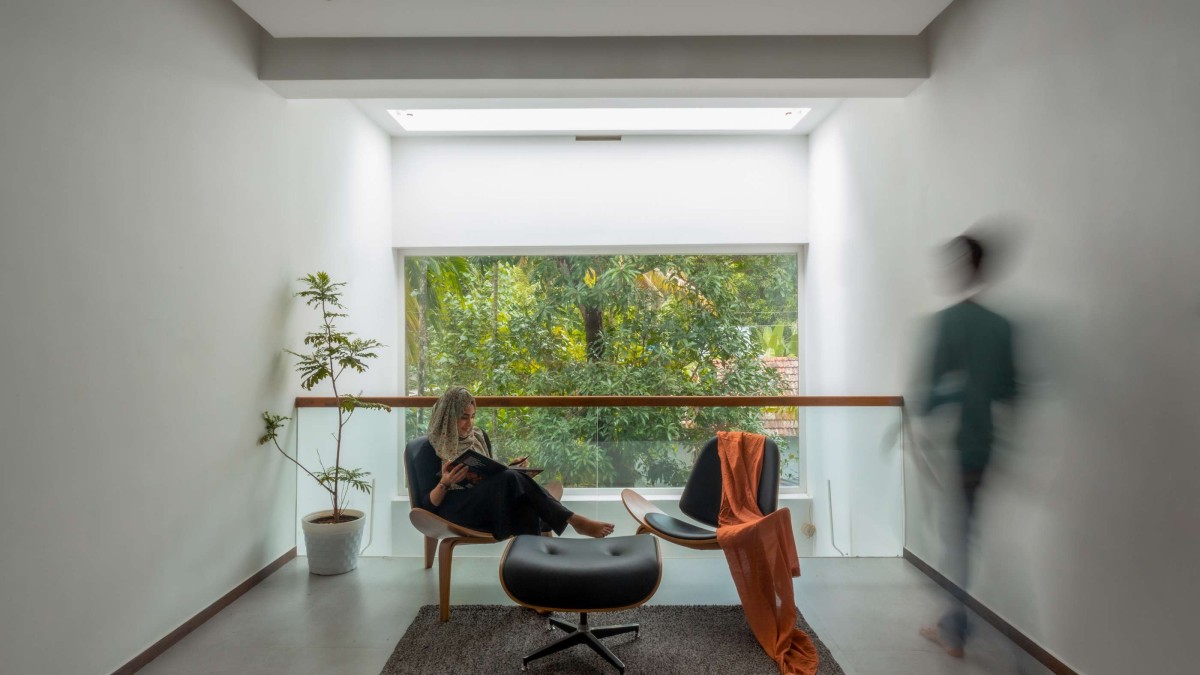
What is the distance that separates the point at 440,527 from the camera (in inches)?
141

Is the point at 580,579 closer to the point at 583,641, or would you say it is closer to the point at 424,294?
the point at 583,641

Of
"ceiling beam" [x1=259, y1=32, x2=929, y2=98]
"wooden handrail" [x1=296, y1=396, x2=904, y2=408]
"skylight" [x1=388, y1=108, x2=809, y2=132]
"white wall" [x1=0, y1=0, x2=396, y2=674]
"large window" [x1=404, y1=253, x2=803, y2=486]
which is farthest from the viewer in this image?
"large window" [x1=404, y1=253, x2=803, y2=486]

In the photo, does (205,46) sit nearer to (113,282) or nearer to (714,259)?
(113,282)

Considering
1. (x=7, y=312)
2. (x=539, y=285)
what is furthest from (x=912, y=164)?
(x=7, y=312)

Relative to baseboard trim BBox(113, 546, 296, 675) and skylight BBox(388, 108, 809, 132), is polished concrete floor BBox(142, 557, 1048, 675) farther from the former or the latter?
skylight BBox(388, 108, 809, 132)

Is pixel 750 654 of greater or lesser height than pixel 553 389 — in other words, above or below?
below

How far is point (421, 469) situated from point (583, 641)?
1.35 m

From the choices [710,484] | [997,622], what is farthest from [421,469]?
[997,622]

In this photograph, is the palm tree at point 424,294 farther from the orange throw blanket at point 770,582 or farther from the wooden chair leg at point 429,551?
the orange throw blanket at point 770,582

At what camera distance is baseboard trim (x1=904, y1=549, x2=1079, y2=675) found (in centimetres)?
298

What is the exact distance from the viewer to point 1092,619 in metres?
2.76

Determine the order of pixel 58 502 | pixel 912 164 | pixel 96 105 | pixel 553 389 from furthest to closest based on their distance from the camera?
pixel 553 389 < pixel 912 164 < pixel 96 105 < pixel 58 502

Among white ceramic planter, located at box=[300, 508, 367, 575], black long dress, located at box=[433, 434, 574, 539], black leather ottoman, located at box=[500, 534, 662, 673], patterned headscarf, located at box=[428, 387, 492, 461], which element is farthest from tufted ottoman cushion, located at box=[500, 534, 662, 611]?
white ceramic planter, located at box=[300, 508, 367, 575]

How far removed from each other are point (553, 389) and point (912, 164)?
3.60 metres
